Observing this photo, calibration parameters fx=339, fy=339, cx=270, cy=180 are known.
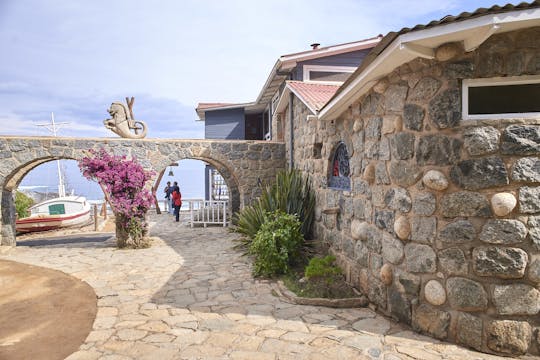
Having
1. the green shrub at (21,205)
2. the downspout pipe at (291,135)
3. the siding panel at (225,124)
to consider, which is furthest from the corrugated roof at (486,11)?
the green shrub at (21,205)

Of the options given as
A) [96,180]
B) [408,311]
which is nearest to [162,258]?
[96,180]

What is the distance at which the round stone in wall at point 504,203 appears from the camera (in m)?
3.16

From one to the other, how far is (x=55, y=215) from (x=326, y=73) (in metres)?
11.6

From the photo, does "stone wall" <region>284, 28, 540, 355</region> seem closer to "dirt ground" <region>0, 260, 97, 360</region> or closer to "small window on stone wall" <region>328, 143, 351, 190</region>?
"small window on stone wall" <region>328, 143, 351, 190</region>

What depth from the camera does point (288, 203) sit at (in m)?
7.11

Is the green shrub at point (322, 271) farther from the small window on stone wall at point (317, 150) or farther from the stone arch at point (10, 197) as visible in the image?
the stone arch at point (10, 197)

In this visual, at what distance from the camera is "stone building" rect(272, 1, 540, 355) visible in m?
3.16

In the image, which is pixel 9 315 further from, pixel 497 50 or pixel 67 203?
pixel 67 203

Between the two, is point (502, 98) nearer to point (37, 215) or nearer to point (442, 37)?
point (442, 37)

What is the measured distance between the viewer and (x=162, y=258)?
7547mm

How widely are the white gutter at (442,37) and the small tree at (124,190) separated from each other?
6559 millimetres

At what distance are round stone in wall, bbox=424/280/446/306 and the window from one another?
5.67 ft

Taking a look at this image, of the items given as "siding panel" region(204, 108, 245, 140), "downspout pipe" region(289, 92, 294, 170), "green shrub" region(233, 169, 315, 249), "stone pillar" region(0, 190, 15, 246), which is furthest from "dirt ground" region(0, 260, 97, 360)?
"siding panel" region(204, 108, 245, 140)

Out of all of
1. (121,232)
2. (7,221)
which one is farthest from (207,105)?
(7,221)
